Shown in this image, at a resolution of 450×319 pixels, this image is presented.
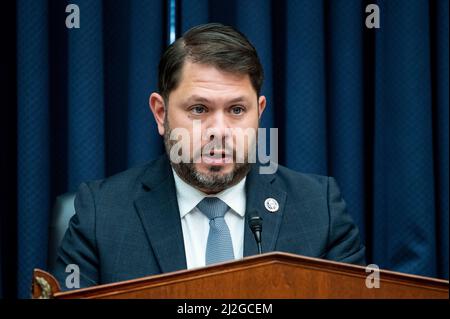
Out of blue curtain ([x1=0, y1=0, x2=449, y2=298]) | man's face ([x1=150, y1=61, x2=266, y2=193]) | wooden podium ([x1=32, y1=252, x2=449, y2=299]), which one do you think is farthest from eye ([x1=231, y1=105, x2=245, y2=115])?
wooden podium ([x1=32, y1=252, x2=449, y2=299])

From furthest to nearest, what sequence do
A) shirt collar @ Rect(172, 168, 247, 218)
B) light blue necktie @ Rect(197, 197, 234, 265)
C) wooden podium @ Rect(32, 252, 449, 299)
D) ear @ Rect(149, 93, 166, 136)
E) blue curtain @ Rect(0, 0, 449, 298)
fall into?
blue curtain @ Rect(0, 0, 449, 298) → ear @ Rect(149, 93, 166, 136) → shirt collar @ Rect(172, 168, 247, 218) → light blue necktie @ Rect(197, 197, 234, 265) → wooden podium @ Rect(32, 252, 449, 299)

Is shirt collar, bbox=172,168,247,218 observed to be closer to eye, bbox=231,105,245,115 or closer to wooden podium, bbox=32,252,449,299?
eye, bbox=231,105,245,115

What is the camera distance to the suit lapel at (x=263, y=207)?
5.79 ft

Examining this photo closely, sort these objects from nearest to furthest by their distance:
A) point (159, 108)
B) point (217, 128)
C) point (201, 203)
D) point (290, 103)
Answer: point (217, 128)
point (201, 203)
point (159, 108)
point (290, 103)

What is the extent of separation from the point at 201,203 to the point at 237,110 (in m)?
0.28

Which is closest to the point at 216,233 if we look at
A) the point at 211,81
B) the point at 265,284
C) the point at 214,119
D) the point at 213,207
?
the point at 213,207

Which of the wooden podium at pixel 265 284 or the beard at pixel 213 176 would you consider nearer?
the wooden podium at pixel 265 284

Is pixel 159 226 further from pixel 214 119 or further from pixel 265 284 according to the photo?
pixel 265 284

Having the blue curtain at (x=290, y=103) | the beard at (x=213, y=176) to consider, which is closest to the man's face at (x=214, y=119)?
the beard at (x=213, y=176)

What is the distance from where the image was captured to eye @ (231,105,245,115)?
1.84 metres

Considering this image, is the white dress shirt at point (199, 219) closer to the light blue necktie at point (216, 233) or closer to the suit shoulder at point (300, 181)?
the light blue necktie at point (216, 233)

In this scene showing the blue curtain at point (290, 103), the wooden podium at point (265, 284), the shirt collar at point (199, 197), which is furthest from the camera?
the blue curtain at point (290, 103)

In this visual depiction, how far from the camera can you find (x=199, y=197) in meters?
1.88

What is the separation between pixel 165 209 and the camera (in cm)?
186
